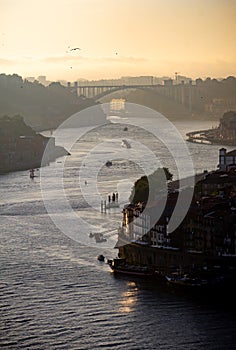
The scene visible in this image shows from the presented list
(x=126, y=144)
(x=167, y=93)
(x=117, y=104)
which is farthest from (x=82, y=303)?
(x=117, y=104)

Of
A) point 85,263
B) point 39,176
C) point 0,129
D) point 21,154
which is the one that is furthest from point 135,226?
point 0,129

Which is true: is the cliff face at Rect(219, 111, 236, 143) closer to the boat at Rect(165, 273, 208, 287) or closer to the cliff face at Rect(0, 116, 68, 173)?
the cliff face at Rect(0, 116, 68, 173)

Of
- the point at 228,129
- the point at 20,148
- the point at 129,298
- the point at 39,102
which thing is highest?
the point at 39,102

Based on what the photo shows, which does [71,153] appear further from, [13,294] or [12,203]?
[13,294]

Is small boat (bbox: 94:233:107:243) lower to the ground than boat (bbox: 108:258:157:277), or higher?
higher

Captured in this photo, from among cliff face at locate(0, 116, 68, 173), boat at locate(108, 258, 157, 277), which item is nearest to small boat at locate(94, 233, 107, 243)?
boat at locate(108, 258, 157, 277)

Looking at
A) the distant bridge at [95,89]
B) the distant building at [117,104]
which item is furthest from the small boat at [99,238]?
the distant building at [117,104]

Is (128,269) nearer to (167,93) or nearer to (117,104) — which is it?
(167,93)

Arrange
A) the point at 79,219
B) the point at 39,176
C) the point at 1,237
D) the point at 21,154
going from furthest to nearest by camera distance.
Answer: the point at 21,154 → the point at 39,176 → the point at 79,219 → the point at 1,237

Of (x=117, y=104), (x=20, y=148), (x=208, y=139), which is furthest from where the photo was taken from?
(x=117, y=104)
